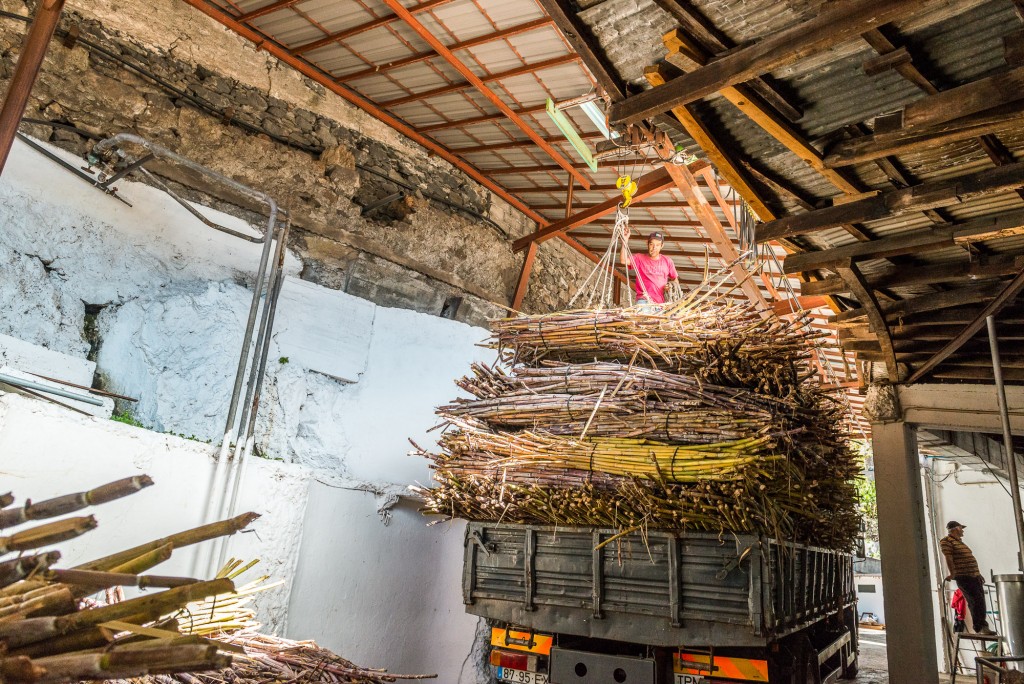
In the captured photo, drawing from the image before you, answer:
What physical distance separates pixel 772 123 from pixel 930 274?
6.83ft

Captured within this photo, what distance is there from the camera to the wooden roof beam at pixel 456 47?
680cm

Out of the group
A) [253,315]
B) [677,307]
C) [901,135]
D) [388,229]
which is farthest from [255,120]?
[901,135]

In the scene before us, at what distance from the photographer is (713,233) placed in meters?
9.07

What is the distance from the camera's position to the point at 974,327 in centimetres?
477

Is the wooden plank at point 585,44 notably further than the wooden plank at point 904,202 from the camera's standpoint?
No

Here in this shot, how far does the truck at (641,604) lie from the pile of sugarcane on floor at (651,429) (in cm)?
13

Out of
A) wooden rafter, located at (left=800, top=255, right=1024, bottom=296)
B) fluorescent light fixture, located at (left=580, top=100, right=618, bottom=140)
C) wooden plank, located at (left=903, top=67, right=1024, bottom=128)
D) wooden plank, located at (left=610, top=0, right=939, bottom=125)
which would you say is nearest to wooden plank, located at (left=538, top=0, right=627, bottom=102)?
wooden plank, located at (left=610, top=0, right=939, bottom=125)

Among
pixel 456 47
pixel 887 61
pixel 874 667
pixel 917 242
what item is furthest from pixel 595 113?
pixel 874 667

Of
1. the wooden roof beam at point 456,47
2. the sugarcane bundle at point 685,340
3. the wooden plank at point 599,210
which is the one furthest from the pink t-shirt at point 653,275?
the wooden roof beam at point 456,47

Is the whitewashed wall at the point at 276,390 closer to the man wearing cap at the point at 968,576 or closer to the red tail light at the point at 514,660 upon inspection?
the red tail light at the point at 514,660

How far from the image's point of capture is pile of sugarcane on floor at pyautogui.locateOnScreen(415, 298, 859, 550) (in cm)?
383

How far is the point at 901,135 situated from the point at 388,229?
676cm

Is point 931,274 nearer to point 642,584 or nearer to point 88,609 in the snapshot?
point 642,584

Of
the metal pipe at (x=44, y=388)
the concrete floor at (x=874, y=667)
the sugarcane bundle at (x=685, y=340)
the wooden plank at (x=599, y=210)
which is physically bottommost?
the concrete floor at (x=874, y=667)
